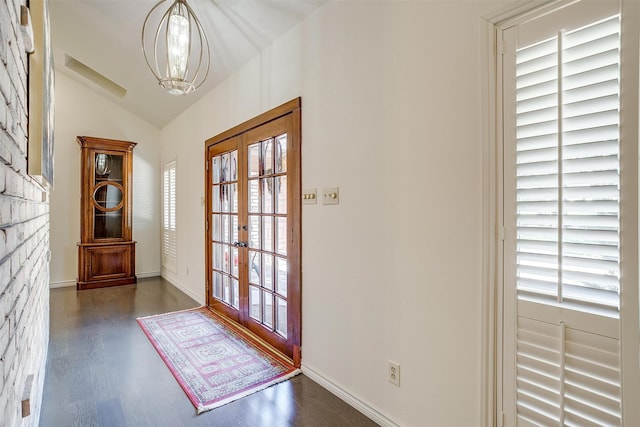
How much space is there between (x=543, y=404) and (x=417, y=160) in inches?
45.1

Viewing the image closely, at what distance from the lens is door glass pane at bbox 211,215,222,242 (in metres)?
4.00

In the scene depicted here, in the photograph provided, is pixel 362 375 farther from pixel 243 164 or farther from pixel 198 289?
pixel 198 289

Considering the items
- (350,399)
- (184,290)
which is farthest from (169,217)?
(350,399)

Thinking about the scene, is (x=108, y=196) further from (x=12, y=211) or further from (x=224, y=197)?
(x=12, y=211)

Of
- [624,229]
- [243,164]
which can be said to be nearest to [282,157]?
[243,164]

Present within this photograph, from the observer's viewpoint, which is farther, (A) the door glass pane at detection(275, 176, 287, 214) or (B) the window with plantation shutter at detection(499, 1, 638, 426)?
(A) the door glass pane at detection(275, 176, 287, 214)

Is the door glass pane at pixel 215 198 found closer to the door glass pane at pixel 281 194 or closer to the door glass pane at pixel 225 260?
the door glass pane at pixel 225 260

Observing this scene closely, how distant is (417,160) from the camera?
68.1 inches

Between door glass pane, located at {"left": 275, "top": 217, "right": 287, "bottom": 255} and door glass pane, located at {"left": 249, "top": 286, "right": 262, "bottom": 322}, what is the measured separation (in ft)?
1.89

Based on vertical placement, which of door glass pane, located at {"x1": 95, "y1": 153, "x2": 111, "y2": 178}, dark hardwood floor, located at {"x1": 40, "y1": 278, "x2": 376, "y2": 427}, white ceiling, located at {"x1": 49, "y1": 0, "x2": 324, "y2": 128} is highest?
white ceiling, located at {"x1": 49, "y1": 0, "x2": 324, "y2": 128}

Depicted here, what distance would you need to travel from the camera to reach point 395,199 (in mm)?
1852

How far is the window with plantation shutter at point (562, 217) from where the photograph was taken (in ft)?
3.73

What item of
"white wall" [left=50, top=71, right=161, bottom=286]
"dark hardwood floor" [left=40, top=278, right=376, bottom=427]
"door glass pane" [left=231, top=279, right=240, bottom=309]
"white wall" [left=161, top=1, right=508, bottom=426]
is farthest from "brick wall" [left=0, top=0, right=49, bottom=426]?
"white wall" [left=50, top=71, right=161, bottom=286]

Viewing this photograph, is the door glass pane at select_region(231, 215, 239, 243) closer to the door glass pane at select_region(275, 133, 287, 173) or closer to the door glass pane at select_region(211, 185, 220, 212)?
the door glass pane at select_region(211, 185, 220, 212)
